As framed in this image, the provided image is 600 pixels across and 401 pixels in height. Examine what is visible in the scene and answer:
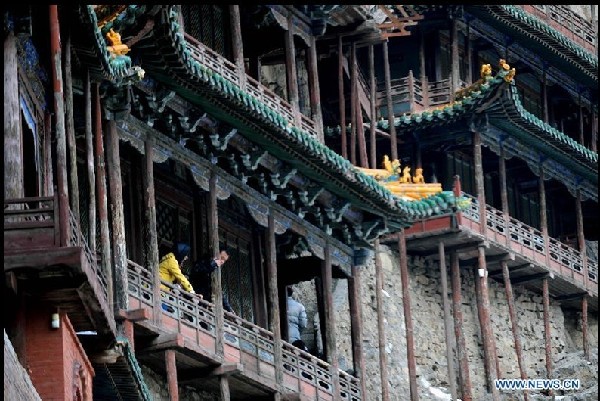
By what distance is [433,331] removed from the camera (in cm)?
4650

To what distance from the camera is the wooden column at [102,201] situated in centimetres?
2870

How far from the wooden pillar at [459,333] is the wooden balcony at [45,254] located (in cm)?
2091

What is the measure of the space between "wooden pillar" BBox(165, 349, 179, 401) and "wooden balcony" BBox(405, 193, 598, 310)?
1511cm

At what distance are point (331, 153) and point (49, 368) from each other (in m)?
12.5

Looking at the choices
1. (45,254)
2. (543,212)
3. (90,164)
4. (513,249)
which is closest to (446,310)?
(513,249)

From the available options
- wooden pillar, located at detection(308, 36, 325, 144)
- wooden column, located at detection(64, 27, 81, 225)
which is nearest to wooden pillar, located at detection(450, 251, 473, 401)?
wooden pillar, located at detection(308, 36, 325, 144)

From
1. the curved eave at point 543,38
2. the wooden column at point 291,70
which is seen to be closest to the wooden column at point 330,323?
the wooden column at point 291,70

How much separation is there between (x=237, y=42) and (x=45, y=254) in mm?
13388

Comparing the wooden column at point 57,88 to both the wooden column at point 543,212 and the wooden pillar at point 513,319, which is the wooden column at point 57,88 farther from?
the wooden column at point 543,212

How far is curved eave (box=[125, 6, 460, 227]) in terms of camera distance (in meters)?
31.0

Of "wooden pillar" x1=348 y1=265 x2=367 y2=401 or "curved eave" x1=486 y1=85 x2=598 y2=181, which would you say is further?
"curved eave" x1=486 y1=85 x2=598 y2=181

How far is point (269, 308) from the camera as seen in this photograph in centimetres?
3625

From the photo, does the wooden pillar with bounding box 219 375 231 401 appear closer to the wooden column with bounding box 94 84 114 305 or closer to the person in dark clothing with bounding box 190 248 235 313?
the person in dark clothing with bounding box 190 248 235 313

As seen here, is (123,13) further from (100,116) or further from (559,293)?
(559,293)
